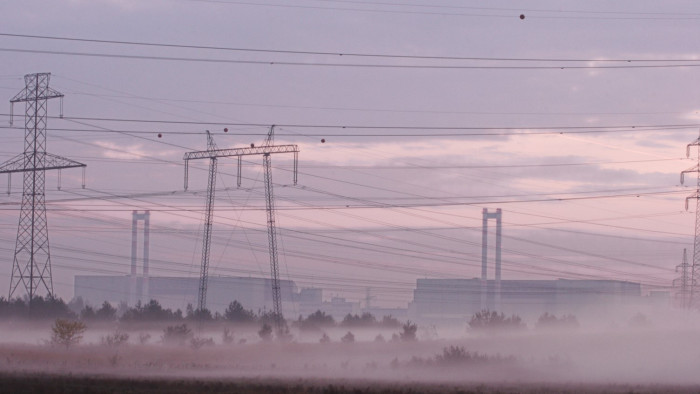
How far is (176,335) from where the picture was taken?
140750mm

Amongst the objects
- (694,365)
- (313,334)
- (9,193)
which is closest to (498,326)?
(313,334)

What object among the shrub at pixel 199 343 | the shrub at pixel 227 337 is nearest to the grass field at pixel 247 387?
the shrub at pixel 199 343

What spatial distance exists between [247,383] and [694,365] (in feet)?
217

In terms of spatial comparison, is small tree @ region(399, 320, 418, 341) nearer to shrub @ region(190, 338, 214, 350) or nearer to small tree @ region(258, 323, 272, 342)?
small tree @ region(258, 323, 272, 342)

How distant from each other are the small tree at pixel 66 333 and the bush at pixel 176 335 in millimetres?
15104

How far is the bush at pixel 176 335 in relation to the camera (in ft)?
450

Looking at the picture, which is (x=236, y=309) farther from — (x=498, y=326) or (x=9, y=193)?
(x=9, y=193)

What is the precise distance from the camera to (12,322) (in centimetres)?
13088

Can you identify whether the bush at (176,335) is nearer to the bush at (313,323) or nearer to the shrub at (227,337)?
the shrub at (227,337)

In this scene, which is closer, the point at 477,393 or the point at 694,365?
the point at 477,393

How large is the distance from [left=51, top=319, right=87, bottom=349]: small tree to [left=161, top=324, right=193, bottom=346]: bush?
1510 centimetres

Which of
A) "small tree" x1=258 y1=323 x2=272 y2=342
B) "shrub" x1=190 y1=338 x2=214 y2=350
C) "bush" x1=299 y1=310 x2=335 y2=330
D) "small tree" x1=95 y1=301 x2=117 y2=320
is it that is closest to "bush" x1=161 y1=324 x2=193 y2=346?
"shrub" x1=190 y1=338 x2=214 y2=350

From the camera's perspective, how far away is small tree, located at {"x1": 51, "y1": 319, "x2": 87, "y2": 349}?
116312 mm

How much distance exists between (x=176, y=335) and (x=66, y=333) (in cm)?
2390
